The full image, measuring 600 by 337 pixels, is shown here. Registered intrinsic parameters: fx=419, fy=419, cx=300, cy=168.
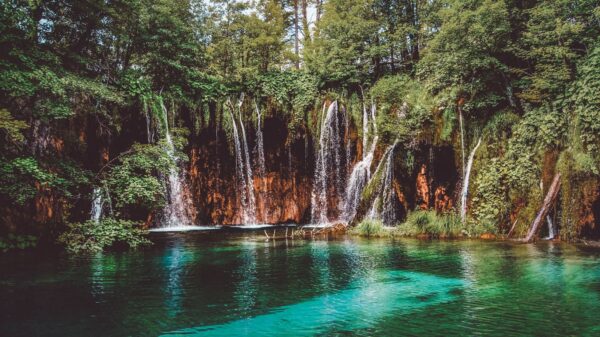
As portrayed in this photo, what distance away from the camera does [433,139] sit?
16.3 metres

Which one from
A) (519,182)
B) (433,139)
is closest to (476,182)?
(519,182)

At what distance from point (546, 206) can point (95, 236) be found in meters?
13.1

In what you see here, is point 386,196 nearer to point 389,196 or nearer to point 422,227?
point 389,196

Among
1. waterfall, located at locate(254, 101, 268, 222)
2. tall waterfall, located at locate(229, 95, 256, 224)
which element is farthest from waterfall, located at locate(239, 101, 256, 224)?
waterfall, located at locate(254, 101, 268, 222)

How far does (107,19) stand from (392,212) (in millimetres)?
12403

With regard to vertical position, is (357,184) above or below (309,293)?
above

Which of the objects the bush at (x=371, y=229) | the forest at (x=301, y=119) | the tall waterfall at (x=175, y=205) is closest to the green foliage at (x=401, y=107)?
the forest at (x=301, y=119)

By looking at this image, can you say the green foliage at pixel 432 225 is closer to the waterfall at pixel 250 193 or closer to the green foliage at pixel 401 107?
the green foliage at pixel 401 107

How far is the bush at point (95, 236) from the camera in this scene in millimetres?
11617

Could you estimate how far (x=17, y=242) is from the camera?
486 inches

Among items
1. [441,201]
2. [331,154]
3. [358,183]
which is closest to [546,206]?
[441,201]

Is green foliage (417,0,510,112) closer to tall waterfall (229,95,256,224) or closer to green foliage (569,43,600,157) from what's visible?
green foliage (569,43,600,157)

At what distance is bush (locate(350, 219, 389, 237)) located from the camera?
48.4 ft

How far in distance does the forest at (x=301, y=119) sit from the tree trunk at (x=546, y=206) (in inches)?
2.4
